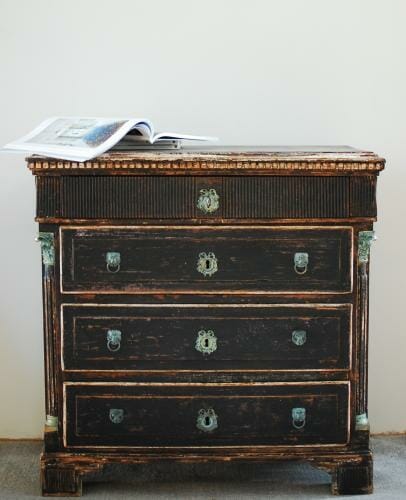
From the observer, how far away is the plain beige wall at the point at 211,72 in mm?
3006

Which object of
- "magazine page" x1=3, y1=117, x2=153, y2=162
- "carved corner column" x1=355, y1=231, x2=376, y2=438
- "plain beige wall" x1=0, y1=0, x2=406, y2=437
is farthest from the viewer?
"plain beige wall" x1=0, y1=0, x2=406, y2=437

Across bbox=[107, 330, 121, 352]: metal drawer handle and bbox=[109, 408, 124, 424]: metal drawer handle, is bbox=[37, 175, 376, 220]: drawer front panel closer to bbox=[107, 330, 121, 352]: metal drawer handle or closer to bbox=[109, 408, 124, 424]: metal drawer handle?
bbox=[107, 330, 121, 352]: metal drawer handle

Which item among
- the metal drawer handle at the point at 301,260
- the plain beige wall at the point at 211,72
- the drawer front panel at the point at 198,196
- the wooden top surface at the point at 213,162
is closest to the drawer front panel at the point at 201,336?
the metal drawer handle at the point at 301,260

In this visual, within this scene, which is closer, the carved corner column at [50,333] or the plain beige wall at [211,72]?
the carved corner column at [50,333]

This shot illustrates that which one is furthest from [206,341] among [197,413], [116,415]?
[116,415]

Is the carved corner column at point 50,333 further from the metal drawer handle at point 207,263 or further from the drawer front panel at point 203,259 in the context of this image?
the metal drawer handle at point 207,263

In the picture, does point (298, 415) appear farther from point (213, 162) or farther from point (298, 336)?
point (213, 162)

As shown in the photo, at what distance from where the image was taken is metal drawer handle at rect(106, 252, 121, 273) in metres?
2.54

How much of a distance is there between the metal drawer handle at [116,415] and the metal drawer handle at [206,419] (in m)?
0.20

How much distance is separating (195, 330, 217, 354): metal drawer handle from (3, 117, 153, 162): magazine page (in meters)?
0.53

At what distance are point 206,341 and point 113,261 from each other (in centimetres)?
32

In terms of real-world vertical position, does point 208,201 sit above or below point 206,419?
above

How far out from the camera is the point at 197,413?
A: 2609 millimetres

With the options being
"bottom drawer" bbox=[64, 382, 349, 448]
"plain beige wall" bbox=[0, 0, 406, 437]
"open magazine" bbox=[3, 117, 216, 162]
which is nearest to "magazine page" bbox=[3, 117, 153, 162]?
"open magazine" bbox=[3, 117, 216, 162]
